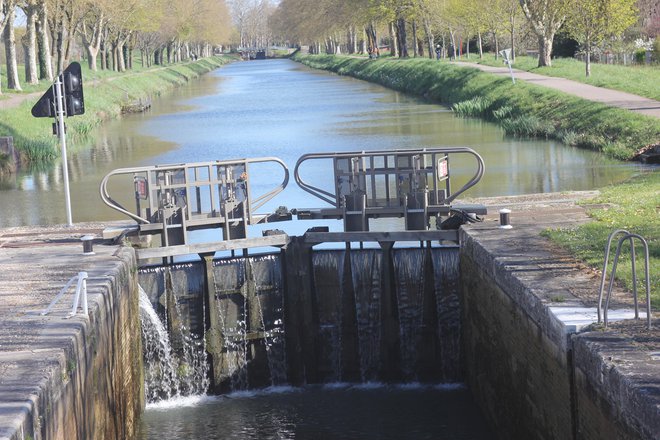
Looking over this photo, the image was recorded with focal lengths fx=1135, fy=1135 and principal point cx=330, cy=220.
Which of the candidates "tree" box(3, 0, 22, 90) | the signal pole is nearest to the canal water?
the signal pole

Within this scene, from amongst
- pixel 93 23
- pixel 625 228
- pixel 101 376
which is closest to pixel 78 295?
pixel 101 376

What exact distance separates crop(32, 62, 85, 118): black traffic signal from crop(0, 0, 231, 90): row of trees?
3102cm

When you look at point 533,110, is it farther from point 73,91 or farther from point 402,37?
point 402,37

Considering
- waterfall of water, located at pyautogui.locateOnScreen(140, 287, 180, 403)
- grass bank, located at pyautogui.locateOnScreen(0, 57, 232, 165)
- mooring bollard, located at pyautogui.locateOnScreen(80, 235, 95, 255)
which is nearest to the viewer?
mooring bollard, located at pyautogui.locateOnScreen(80, 235, 95, 255)

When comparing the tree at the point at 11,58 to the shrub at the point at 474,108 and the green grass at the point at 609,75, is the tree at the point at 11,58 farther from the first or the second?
the green grass at the point at 609,75

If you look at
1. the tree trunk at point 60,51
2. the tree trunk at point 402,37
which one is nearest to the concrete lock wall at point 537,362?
the tree trunk at point 60,51

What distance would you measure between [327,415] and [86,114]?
34403 mm

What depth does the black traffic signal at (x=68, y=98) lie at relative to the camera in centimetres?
1623

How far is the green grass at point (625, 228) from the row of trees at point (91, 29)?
116 ft

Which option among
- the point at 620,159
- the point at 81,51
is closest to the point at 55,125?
the point at 620,159

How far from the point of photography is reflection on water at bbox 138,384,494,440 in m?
12.6

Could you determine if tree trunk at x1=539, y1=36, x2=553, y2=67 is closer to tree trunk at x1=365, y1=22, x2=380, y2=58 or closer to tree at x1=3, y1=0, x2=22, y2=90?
tree at x1=3, y1=0, x2=22, y2=90

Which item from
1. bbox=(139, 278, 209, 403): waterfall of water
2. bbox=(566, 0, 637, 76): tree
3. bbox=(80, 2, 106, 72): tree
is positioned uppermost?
bbox=(80, 2, 106, 72): tree

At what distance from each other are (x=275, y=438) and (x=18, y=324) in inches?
142
